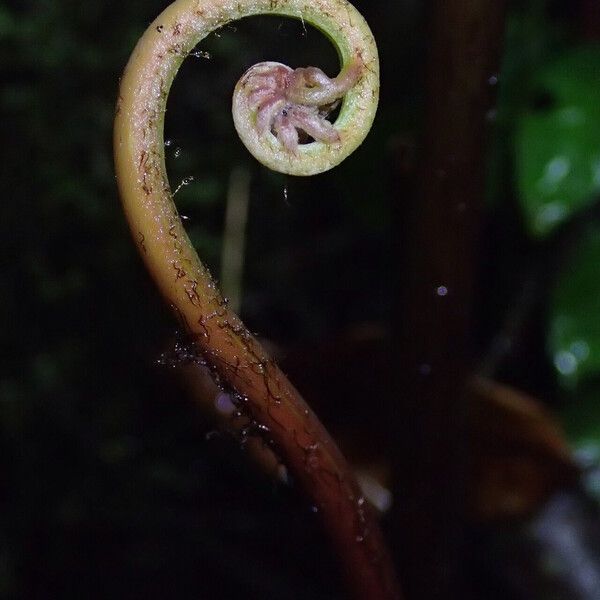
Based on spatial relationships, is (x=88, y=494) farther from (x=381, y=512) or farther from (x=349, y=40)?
(x=349, y=40)

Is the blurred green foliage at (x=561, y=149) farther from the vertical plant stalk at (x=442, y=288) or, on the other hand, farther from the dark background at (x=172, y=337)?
the vertical plant stalk at (x=442, y=288)

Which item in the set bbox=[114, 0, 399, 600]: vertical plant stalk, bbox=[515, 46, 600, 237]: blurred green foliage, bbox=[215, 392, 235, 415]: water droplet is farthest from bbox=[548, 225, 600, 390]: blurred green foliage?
bbox=[114, 0, 399, 600]: vertical plant stalk

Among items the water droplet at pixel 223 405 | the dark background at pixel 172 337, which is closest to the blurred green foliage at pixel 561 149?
the dark background at pixel 172 337

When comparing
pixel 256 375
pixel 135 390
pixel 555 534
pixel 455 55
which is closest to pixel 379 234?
pixel 135 390

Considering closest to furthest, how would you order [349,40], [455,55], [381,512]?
[349,40], [455,55], [381,512]

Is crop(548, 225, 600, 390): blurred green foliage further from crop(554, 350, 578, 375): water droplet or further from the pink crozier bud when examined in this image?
the pink crozier bud

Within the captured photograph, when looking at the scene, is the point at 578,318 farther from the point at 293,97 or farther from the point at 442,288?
the point at 293,97
